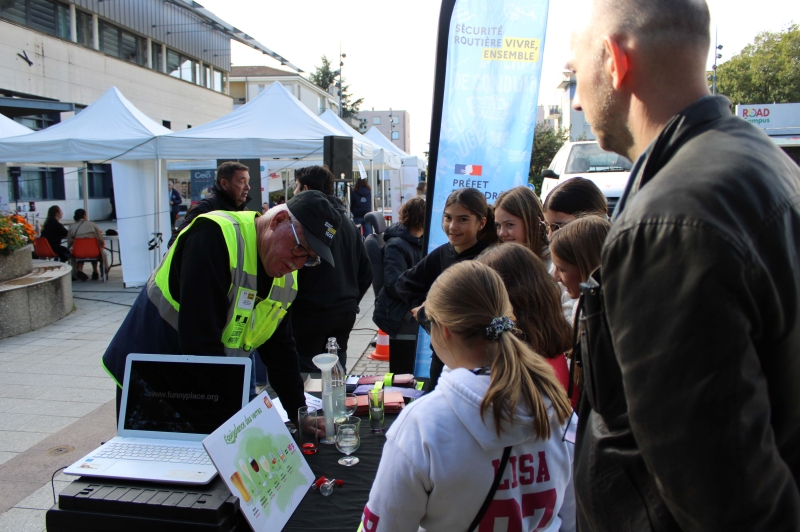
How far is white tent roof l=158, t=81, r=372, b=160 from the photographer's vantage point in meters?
9.22

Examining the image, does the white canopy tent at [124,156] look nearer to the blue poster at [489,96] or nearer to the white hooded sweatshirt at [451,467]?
the blue poster at [489,96]

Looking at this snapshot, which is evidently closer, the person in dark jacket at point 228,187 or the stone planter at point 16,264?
the person in dark jacket at point 228,187

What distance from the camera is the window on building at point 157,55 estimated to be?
25281 mm

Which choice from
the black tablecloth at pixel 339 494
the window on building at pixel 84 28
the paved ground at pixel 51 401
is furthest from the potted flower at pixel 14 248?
the window on building at pixel 84 28

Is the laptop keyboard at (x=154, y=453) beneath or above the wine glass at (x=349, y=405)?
above

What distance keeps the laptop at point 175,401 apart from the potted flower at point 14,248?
22.1 ft

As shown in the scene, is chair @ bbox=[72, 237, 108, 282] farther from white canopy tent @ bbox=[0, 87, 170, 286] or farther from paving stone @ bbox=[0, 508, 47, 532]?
paving stone @ bbox=[0, 508, 47, 532]

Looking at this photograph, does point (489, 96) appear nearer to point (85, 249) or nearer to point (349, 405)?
point (349, 405)

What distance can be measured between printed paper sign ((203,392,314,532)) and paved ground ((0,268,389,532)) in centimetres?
198

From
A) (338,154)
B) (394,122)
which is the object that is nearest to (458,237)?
(338,154)

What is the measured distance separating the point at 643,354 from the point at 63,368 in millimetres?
6416

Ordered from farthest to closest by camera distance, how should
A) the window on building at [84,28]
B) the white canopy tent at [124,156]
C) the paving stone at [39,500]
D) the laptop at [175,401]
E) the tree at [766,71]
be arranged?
the tree at [766,71] → the window on building at [84,28] → the white canopy tent at [124,156] → the paving stone at [39,500] → the laptop at [175,401]

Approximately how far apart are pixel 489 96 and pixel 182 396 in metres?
2.99

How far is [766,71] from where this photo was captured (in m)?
39.2
